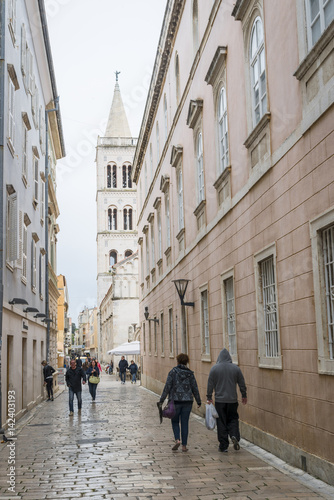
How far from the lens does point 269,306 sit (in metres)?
10.5

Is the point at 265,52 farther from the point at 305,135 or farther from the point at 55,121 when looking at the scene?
the point at 55,121

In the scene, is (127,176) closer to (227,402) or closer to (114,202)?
(114,202)

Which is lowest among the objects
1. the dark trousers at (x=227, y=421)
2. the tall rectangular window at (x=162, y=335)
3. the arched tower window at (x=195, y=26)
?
the dark trousers at (x=227, y=421)

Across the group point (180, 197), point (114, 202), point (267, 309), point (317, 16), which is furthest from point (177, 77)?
point (114, 202)

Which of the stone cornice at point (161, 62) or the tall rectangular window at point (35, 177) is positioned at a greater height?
the stone cornice at point (161, 62)

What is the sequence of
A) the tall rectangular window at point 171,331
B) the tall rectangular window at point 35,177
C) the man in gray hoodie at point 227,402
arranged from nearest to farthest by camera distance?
the man in gray hoodie at point 227,402
the tall rectangular window at point 171,331
the tall rectangular window at point 35,177

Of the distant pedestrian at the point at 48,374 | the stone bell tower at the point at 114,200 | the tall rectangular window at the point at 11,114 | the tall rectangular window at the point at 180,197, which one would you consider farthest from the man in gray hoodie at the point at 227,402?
the stone bell tower at the point at 114,200

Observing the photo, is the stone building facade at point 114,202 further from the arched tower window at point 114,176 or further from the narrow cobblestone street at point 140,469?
the narrow cobblestone street at point 140,469

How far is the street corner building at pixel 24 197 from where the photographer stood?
48.7 feet

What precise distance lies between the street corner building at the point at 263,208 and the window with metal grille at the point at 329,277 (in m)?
0.02

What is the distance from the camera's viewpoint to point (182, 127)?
19781mm

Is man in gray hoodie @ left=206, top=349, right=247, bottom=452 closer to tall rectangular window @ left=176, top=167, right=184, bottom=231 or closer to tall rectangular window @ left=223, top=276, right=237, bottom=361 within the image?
tall rectangular window @ left=223, top=276, right=237, bottom=361

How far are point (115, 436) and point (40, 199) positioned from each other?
14.5 metres

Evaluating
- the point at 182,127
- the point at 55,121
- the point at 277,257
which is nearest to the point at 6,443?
the point at 277,257
